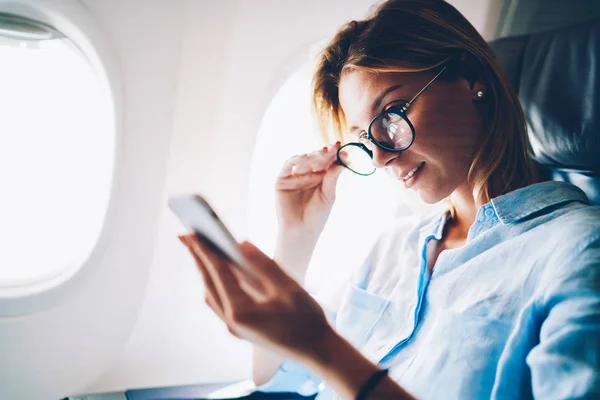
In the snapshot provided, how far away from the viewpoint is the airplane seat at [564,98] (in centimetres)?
76

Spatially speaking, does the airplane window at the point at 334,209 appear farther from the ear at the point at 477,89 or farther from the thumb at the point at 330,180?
the ear at the point at 477,89

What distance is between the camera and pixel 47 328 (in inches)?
43.1

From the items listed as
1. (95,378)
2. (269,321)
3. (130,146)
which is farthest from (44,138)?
(269,321)

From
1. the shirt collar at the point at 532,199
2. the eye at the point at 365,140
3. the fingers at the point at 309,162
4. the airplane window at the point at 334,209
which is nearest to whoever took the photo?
the shirt collar at the point at 532,199

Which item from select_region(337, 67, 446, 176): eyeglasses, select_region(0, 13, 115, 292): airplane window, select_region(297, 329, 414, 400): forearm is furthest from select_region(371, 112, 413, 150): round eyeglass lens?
select_region(0, 13, 115, 292): airplane window

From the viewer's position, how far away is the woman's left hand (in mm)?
542

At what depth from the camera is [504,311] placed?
25.8 inches

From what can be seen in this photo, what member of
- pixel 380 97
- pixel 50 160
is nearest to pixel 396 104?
pixel 380 97

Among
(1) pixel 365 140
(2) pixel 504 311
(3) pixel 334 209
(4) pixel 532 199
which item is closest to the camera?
(2) pixel 504 311

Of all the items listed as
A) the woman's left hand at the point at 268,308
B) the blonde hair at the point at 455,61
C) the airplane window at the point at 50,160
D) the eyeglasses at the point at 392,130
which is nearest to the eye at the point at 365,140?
the eyeglasses at the point at 392,130

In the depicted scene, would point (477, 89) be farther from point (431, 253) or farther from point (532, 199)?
point (431, 253)

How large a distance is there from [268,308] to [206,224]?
0.13m

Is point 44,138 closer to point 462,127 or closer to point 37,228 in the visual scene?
point 37,228

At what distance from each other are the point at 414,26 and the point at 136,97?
0.66 meters
